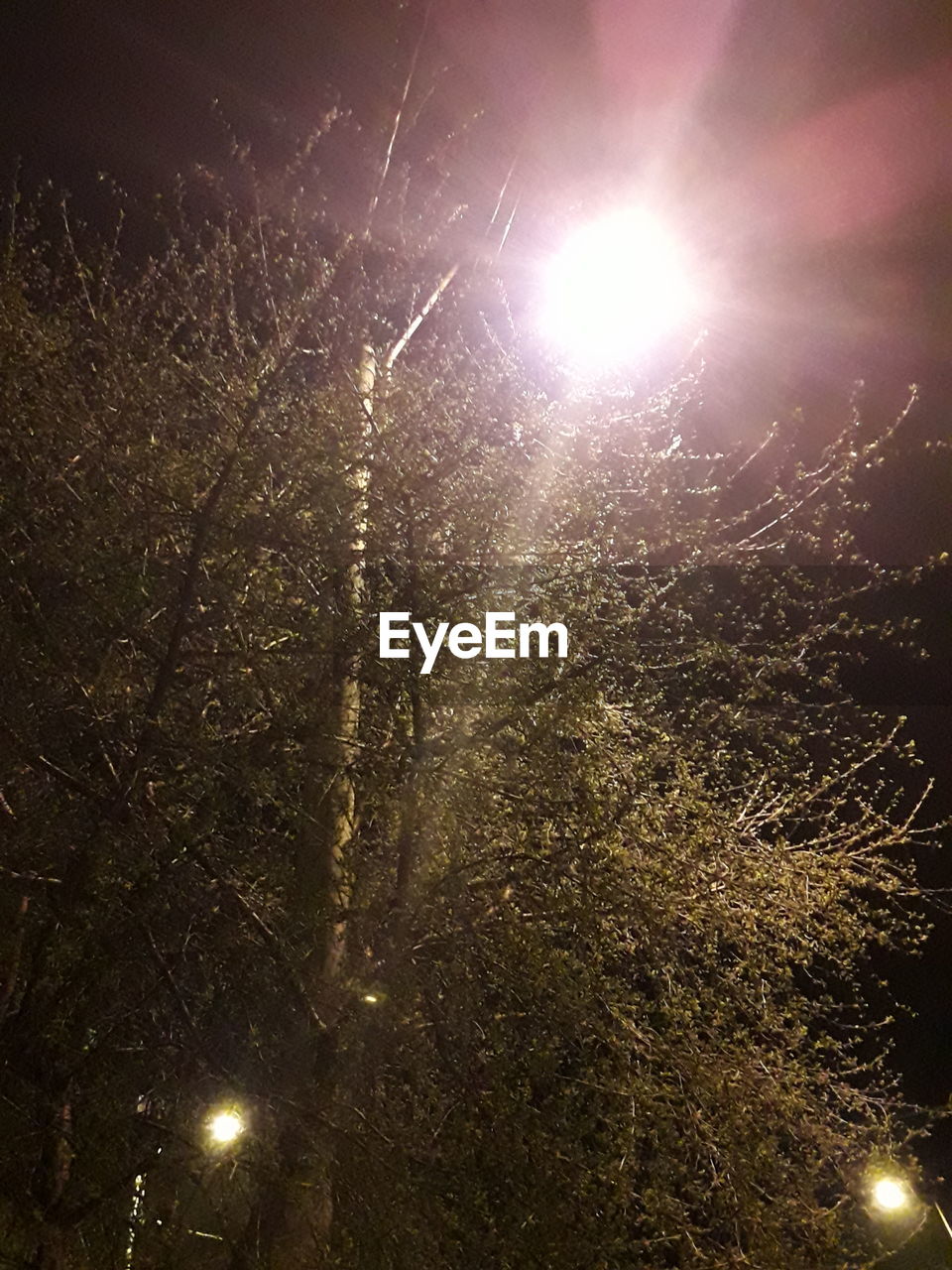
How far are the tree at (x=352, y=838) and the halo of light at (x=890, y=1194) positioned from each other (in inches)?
6.4

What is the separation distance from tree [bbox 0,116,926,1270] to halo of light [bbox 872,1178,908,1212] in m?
0.16

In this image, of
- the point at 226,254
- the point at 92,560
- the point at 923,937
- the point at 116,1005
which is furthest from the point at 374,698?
the point at 923,937

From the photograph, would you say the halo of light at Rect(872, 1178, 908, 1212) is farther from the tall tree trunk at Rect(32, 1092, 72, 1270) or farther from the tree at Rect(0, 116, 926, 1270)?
the tall tree trunk at Rect(32, 1092, 72, 1270)

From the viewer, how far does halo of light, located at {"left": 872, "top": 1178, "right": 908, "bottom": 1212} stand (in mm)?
4773

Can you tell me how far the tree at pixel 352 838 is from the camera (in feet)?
12.9

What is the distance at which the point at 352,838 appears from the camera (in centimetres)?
432

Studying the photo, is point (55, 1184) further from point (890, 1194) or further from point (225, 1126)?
point (890, 1194)

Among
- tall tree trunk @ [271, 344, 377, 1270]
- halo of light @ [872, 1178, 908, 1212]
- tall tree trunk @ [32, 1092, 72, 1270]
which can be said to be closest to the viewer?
tall tree trunk @ [271, 344, 377, 1270]

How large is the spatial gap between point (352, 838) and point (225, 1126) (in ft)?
3.83

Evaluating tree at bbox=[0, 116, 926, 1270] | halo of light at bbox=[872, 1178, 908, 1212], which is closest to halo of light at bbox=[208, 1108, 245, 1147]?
tree at bbox=[0, 116, 926, 1270]

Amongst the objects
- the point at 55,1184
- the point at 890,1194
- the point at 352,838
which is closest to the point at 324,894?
the point at 352,838

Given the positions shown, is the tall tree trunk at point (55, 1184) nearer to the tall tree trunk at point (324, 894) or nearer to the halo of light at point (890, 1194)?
the tall tree trunk at point (324, 894)

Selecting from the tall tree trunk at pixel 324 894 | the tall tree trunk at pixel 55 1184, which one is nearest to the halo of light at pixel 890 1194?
the tall tree trunk at pixel 324 894

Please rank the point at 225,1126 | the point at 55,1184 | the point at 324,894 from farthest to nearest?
1. the point at 324,894
2. the point at 55,1184
3. the point at 225,1126
